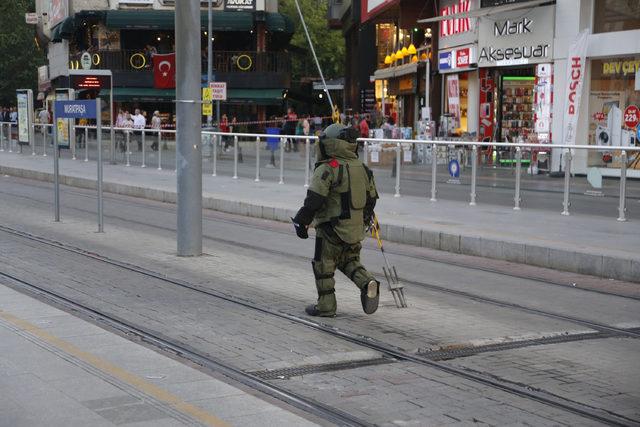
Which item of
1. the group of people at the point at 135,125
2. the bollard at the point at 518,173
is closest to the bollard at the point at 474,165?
the bollard at the point at 518,173

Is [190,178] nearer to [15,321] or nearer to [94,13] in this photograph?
Answer: [15,321]

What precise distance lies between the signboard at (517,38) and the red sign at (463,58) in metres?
0.92

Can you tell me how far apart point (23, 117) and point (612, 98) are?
61.7 ft

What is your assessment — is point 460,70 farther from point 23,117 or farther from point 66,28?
point 66,28

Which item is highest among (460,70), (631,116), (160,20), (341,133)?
(160,20)

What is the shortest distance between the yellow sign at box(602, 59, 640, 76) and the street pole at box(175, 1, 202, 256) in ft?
51.9

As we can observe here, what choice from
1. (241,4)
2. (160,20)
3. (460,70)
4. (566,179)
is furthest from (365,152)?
(160,20)

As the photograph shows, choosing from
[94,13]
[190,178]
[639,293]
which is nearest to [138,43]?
[94,13]

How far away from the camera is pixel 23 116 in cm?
3162

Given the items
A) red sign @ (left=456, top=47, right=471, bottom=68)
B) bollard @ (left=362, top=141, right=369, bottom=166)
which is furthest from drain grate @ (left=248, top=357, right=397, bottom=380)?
red sign @ (left=456, top=47, right=471, bottom=68)

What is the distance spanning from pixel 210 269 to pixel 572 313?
4.43 m

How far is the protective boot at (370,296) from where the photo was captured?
8.47 m

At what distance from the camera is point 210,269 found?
1159 centimetres

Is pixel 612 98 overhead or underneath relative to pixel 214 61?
underneath
